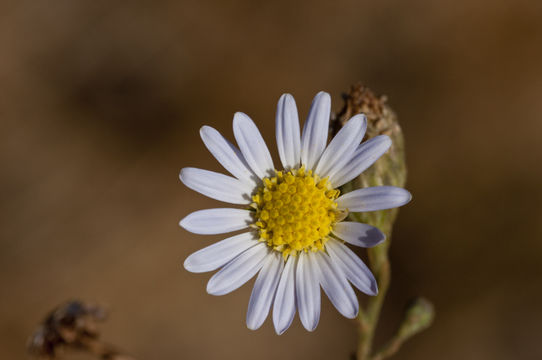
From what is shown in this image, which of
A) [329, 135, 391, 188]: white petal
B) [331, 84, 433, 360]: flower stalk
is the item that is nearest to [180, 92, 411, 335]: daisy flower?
[329, 135, 391, 188]: white petal

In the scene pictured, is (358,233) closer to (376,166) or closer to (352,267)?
(352,267)

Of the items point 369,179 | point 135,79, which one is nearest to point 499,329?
point 369,179

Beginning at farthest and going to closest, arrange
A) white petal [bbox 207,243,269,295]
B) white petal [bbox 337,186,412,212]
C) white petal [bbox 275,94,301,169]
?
white petal [bbox 275,94,301,169] → white petal [bbox 207,243,269,295] → white petal [bbox 337,186,412,212]

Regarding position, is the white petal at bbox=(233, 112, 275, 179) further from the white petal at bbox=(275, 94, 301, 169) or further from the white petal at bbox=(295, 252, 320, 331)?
the white petal at bbox=(295, 252, 320, 331)

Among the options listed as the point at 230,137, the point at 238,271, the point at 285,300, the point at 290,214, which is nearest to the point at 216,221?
the point at 238,271

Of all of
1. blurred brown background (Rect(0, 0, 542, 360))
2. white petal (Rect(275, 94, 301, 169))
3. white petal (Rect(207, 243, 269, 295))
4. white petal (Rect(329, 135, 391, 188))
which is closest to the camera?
white petal (Rect(329, 135, 391, 188))

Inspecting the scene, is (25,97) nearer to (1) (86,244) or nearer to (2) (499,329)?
(1) (86,244)

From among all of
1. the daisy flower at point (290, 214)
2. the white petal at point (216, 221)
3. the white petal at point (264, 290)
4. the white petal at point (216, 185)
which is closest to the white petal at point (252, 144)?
the daisy flower at point (290, 214)
